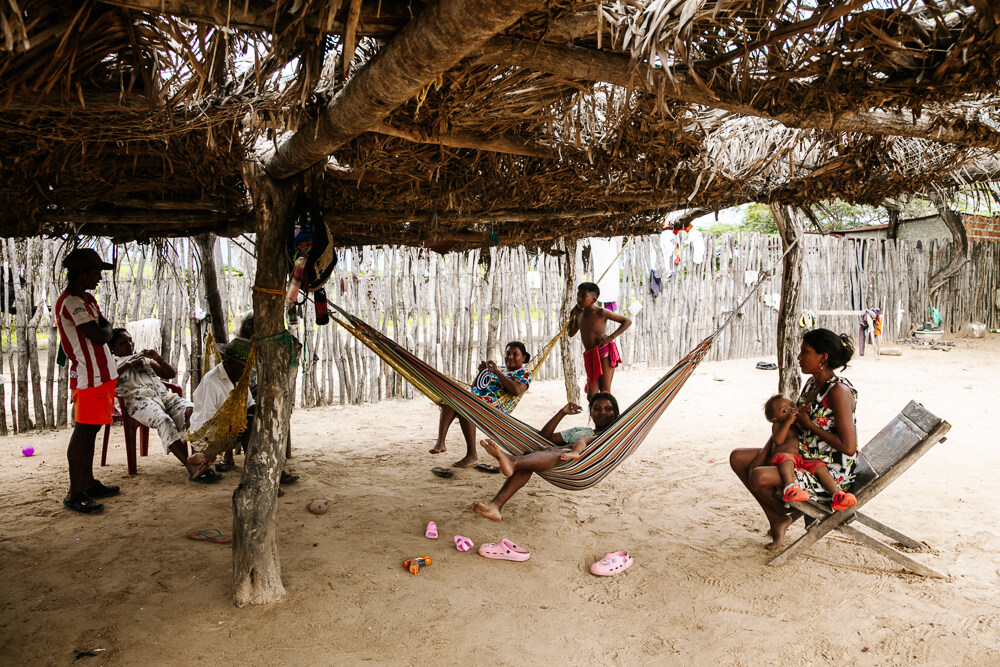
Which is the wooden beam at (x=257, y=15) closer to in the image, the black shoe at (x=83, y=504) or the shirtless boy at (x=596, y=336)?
the black shoe at (x=83, y=504)

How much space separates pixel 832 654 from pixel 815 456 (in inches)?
30.8

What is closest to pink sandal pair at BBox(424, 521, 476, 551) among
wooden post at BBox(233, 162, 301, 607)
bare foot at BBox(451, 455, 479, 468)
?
wooden post at BBox(233, 162, 301, 607)

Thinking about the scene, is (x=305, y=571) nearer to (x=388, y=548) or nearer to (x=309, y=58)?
(x=388, y=548)

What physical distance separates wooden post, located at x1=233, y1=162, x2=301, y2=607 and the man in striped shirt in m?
1.20

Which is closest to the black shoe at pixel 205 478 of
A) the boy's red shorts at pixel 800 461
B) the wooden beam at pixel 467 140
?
the wooden beam at pixel 467 140

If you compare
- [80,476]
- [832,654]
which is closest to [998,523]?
[832,654]

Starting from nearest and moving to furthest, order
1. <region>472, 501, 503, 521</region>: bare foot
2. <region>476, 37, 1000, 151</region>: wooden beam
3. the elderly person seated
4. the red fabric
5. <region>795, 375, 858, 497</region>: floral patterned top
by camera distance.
→ <region>476, 37, 1000, 151</region>: wooden beam
<region>795, 375, 858, 497</region>: floral patterned top
<region>472, 501, 503, 521</region>: bare foot
the elderly person seated
the red fabric

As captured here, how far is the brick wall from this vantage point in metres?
9.46

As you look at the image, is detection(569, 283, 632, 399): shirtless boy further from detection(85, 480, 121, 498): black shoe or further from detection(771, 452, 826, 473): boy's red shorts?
detection(85, 480, 121, 498): black shoe

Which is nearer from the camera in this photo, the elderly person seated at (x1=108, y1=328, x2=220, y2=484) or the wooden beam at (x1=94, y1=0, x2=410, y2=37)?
the wooden beam at (x1=94, y1=0, x2=410, y2=37)

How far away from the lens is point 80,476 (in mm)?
3023

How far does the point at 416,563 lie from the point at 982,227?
36.2ft

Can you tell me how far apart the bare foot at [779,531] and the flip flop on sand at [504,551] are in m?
1.03

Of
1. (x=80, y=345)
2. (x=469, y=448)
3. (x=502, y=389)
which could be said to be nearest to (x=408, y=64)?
(x=80, y=345)
